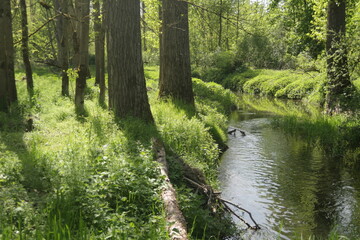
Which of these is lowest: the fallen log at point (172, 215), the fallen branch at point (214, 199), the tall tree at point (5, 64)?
the fallen branch at point (214, 199)

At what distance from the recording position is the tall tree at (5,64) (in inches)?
384

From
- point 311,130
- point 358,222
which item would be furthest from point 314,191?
point 311,130

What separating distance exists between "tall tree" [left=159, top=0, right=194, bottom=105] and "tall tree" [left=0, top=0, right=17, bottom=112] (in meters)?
4.67

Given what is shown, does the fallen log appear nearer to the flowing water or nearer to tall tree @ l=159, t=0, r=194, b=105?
the flowing water

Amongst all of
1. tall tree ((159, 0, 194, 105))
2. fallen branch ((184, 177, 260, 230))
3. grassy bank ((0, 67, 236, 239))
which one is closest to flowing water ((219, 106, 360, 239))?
fallen branch ((184, 177, 260, 230))

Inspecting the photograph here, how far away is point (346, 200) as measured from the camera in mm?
6871

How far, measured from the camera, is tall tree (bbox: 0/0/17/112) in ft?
32.0

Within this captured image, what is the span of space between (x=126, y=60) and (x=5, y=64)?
3573mm

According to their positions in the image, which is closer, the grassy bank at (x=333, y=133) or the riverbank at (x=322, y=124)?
the grassy bank at (x=333, y=133)

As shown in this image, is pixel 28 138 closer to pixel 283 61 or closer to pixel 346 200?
pixel 346 200

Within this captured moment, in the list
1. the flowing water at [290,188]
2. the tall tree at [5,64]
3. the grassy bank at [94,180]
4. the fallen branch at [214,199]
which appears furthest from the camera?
the tall tree at [5,64]

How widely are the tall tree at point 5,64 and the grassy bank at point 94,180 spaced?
91cm

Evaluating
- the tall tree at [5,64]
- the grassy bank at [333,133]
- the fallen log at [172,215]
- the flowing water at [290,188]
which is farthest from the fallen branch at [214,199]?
the tall tree at [5,64]

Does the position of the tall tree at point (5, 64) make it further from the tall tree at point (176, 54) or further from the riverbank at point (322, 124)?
the riverbank at point (322, 124)
